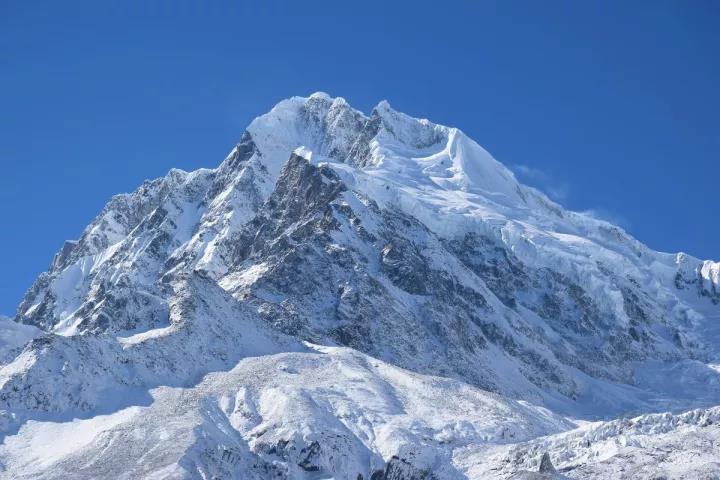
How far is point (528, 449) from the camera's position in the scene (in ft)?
482

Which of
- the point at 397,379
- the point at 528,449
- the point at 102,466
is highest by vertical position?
the point at 397,379

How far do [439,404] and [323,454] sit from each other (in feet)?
114

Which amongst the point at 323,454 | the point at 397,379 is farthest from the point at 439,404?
the point at 323,454

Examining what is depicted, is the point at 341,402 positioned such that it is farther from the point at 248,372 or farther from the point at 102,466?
the point at 102,466

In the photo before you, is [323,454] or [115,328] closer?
[323,454]

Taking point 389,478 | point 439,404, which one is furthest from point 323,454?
point 439,404

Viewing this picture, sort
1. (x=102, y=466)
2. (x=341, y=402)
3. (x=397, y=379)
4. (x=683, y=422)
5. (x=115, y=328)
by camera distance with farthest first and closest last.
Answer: (x=115, y=328), (x=397, y=379), (x=341, y=402), (x=683, y=422), (x=102, y=466)

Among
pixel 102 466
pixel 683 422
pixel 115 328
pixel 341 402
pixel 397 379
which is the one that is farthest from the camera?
pixel 115 328

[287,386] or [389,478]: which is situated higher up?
[287,386]

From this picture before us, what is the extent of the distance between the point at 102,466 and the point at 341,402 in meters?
38.4

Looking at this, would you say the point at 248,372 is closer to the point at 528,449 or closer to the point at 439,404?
the point at 439,404

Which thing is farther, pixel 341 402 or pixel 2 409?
pixel 341 402

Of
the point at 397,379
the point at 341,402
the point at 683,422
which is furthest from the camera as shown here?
the point at 397,379

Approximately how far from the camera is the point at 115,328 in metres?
191
